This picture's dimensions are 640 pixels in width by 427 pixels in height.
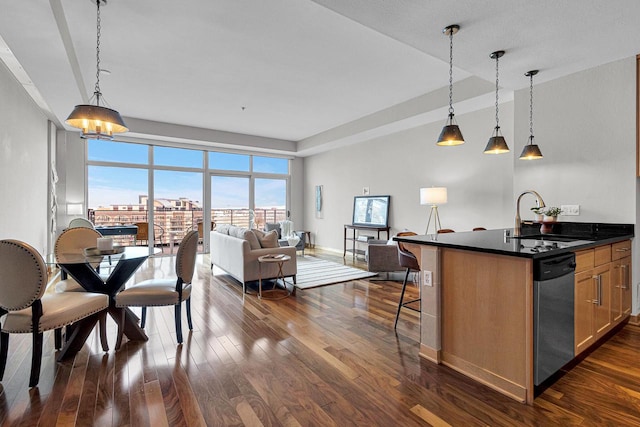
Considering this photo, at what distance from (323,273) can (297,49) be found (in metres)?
3.50

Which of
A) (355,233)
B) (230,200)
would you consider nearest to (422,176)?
(355,233)

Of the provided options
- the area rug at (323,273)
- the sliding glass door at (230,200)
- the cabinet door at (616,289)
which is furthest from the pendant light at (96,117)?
the sliding glass door at (230,200)

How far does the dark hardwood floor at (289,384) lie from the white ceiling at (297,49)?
2.64 meters

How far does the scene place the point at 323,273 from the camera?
18.2ft

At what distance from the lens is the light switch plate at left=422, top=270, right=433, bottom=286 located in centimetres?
245

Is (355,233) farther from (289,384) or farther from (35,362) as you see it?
(35,362)

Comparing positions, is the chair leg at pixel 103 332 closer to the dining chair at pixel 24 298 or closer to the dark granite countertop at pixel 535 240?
→ the dining chair at pixel 24 298

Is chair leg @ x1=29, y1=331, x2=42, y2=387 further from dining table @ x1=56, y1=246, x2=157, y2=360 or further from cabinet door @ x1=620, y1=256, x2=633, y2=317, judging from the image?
cabinet door @ x1=620, y1=256, x2=633, y2=317

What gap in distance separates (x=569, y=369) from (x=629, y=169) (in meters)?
2.06

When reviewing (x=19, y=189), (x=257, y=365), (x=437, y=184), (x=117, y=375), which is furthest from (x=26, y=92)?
(x=437, y=184)

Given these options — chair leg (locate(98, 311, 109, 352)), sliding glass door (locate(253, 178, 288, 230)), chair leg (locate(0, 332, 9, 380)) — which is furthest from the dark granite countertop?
sliding glass door (locate(253, 178, 288, 230))

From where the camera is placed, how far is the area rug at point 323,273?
4.92 metres

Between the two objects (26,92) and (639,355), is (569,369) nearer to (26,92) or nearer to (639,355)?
(639,355)

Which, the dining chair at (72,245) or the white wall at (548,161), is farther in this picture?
the white wall at (548,161)
